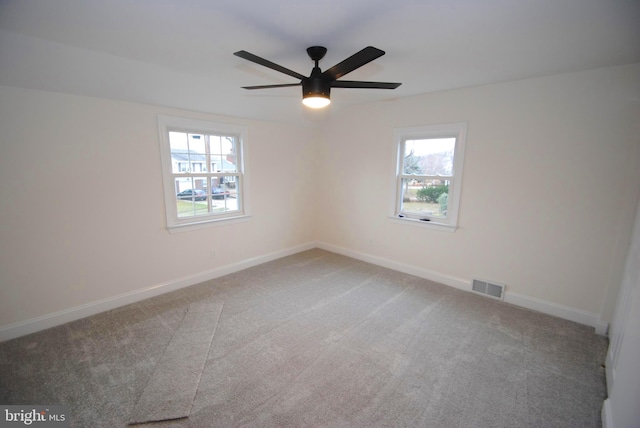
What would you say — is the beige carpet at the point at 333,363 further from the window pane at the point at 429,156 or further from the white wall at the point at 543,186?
the window pane at the point at 429,156

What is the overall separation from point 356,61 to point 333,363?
2238mm

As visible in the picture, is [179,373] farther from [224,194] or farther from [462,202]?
[462,202]

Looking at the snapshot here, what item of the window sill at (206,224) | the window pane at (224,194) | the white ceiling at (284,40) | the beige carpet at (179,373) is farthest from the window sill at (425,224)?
the beige carpet at (179,373)

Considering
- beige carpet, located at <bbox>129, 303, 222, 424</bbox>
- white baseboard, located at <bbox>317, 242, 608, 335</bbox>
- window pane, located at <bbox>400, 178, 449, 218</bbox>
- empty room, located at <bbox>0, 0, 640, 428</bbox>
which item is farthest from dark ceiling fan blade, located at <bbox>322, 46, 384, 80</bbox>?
white baseboard, located at <bbox>317, 242, 608, 335</bbox>

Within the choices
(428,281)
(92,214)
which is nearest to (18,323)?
(92,214)

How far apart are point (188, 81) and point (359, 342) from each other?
10.3ft

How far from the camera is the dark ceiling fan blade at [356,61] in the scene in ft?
5.15

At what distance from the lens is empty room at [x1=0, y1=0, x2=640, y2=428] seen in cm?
174

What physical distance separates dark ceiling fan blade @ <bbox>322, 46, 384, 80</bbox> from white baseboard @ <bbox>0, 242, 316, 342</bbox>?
2.98m

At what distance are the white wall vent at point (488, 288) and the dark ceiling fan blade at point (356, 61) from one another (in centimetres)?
295

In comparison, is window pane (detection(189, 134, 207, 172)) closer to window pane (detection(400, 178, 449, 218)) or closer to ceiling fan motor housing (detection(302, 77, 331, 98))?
ceiling fan motor housing (detection(302, 77, 331, 98))

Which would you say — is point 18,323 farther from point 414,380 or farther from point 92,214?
point 414,380

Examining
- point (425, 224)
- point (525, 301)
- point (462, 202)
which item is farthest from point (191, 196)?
point (525, 301)

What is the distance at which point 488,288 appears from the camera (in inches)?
128
